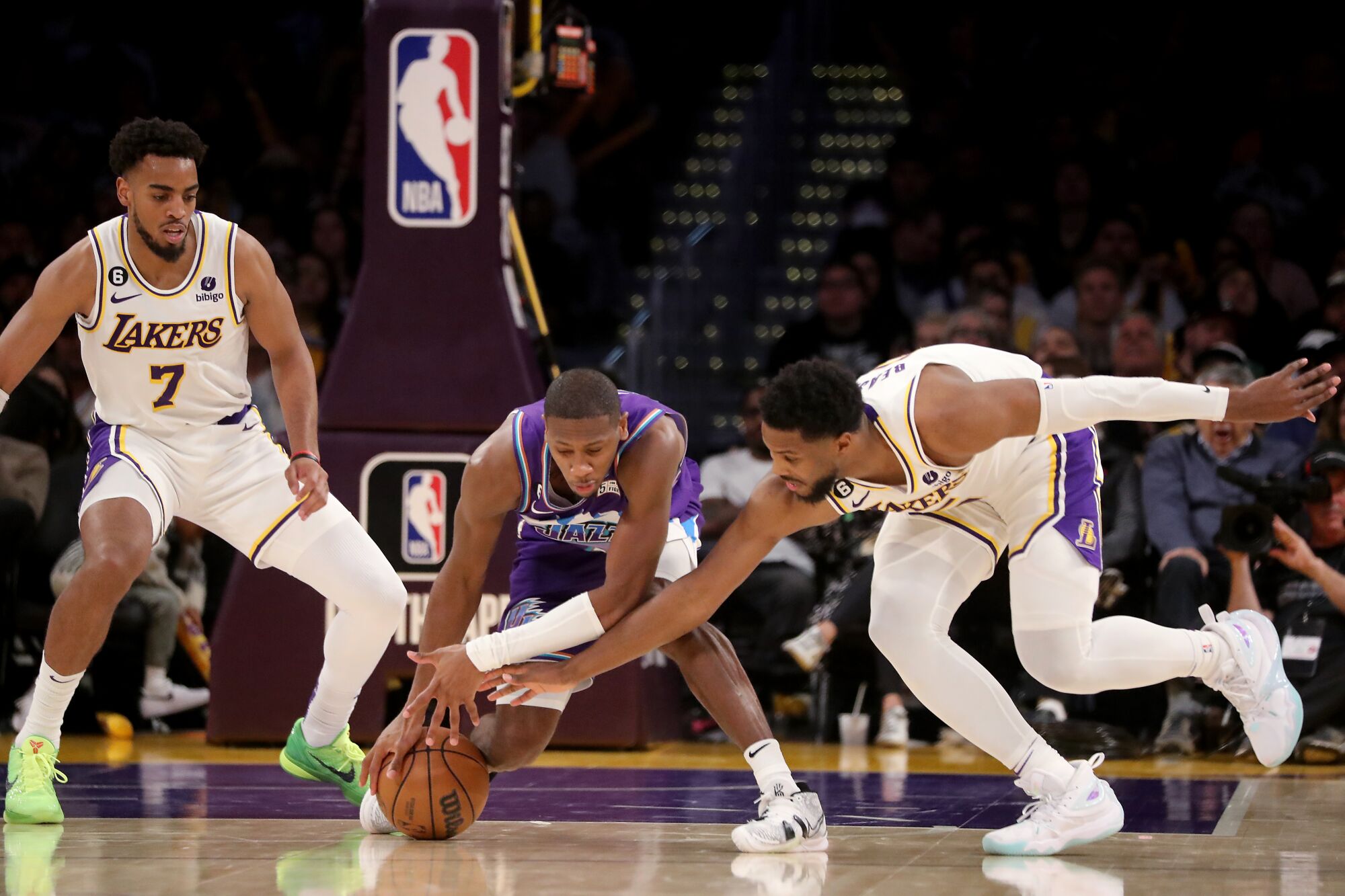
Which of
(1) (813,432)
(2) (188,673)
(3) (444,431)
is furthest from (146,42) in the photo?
(1) (813,432)

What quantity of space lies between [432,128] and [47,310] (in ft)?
7.52

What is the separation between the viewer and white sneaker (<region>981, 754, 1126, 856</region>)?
4.31 meters

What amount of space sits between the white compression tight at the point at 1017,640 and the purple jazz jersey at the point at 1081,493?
4 centimetres

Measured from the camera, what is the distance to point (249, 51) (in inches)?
470

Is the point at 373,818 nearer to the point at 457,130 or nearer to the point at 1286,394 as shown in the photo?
the point at 1286,394

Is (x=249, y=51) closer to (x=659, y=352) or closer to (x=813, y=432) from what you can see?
(x=659, y=352)

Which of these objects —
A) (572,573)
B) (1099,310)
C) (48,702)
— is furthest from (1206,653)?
(1099,310)

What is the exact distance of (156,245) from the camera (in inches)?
199

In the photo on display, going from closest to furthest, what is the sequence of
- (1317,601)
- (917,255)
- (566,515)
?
(566,515), (1317,601), (917,255)

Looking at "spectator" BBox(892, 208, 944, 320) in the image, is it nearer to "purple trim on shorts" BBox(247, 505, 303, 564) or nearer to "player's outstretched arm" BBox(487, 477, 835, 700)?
"purple trim on shorts" BBox(247, 505, 303, 564)

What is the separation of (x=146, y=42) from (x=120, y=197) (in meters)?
7.80

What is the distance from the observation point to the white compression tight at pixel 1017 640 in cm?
440

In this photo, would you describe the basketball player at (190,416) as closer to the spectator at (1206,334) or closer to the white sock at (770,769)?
the white sock at (770,769)

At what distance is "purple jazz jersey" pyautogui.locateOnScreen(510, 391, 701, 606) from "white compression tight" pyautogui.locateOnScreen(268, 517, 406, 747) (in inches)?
16.7
